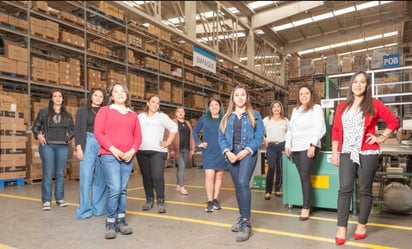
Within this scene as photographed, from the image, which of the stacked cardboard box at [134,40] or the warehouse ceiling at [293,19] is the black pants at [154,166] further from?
the stacked cardboard box at [134,40]

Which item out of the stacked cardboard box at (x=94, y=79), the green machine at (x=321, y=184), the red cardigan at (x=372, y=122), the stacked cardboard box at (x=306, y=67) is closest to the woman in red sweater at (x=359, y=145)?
the red cardigan at (x=372, y=122)

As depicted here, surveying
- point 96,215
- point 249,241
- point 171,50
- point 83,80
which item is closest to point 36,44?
point 83,80

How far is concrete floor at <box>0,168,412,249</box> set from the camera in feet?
9.15

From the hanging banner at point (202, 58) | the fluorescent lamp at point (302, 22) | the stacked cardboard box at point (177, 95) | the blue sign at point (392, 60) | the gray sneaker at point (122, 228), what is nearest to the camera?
the gray sneaker at point (122, 228)

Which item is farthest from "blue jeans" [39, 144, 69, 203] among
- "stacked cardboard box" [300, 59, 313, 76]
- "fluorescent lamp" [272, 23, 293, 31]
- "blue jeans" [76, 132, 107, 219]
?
"stacked cardboard box" [300, 59, 313, 76]

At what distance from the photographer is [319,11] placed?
4789mm

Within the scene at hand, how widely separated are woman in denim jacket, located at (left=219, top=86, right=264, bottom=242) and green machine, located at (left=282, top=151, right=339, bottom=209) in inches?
54.1

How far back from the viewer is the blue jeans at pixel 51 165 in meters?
4.18

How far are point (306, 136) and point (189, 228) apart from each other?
1626 mm

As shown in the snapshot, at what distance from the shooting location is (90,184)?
380 centimetres

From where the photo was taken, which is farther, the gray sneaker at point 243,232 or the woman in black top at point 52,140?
the woman in black top at point 52,140

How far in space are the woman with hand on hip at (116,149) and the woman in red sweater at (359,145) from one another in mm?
1877

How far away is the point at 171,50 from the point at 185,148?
7.05m

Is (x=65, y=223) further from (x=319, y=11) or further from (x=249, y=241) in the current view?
(x=319, y=11)
